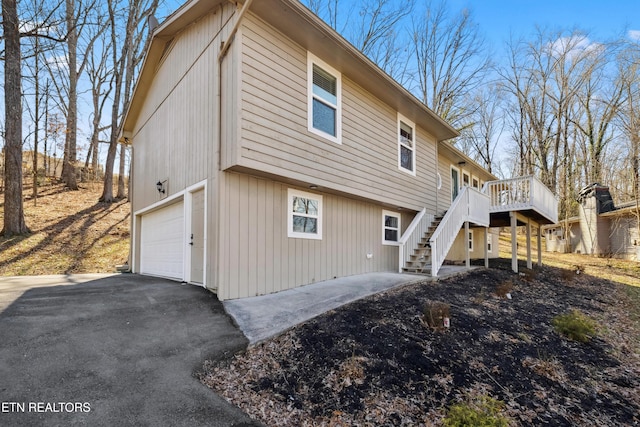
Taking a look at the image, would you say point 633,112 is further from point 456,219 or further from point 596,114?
point 456,219

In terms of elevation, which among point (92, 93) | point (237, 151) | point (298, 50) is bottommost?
point (237, 151)

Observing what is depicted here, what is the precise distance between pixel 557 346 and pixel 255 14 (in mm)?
7074

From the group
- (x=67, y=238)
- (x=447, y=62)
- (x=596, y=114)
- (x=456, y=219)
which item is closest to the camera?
(x=456, y=219)

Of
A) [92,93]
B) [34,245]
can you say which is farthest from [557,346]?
[92,93]

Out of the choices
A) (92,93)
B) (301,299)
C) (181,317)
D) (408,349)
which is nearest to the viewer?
(408,349)

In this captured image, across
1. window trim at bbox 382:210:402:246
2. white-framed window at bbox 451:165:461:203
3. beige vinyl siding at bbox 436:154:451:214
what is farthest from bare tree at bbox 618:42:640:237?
window trim at bbox 382:210:402:246

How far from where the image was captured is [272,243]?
20.1ft

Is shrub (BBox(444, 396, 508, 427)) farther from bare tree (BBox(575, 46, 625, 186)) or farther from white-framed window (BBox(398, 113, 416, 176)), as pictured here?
bare tree (BBox(575, 46, 625, 186))

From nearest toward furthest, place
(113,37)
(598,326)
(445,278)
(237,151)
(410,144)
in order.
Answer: (237,151) < (598,326) < (445,278) < (410,144) < (113,37)

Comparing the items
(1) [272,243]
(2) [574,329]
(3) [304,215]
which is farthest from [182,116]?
(2) [574,329]

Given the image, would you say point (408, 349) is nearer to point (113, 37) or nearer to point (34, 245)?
point (34, 245)

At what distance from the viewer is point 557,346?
15.7 feet

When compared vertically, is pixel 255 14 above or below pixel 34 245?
above

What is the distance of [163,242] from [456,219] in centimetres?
762
